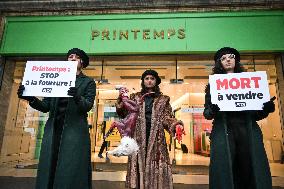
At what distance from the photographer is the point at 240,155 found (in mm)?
2809

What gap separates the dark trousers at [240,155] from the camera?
2.74 meters

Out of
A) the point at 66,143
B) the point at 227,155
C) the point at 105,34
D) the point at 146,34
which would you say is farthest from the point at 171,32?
the point at 66,143

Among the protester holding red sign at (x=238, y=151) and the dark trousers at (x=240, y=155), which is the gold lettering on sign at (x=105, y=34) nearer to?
the protester holding red sign at (x=238, y=151)

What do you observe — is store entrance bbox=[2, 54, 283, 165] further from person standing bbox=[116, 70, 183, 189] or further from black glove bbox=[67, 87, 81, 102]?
black glove bbox=[67, 87, 81, 102]

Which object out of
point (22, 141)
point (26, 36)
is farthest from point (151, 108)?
point (22, 141)

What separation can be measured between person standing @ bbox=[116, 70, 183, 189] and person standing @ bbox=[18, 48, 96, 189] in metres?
0.61

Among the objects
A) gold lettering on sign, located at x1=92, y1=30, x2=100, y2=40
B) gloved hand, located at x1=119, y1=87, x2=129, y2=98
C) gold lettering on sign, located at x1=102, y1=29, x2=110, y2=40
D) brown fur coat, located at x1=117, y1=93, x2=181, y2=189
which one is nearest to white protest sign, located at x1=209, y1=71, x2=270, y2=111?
brown fur coat, located at x1=117, y1=93, x2=181, y2=189

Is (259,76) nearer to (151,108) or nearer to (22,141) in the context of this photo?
(151,108)

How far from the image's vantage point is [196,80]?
22.7 ft

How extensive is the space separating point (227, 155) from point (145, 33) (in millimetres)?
4119

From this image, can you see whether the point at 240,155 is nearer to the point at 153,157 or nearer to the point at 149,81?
the point at 153,157

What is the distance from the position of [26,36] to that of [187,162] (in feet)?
20.0

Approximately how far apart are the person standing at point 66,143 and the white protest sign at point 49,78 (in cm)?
11

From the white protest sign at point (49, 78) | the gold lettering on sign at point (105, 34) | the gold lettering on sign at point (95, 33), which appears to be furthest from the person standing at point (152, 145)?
the gold lettering on sign at point (95, 33)
